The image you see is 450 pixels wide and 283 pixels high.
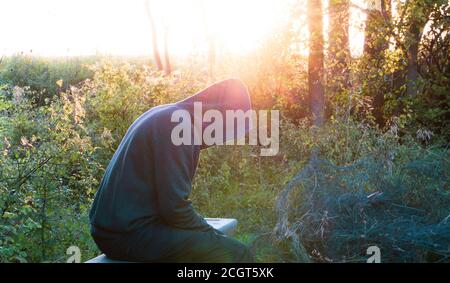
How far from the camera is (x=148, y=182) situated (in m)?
3.41

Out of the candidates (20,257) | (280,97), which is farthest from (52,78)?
(20,257)

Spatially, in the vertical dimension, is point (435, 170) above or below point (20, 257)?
above

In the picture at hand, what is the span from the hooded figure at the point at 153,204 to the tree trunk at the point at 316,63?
17.7 feet

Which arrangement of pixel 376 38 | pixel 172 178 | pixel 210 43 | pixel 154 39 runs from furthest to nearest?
pixel 154 39 < pixel 210 43 < pixel 376 38 < pixel 172 178

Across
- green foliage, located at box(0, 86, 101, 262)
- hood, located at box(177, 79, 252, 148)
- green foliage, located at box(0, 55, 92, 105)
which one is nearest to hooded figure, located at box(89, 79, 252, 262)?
hood, located at box(177, 79, 252, 148)

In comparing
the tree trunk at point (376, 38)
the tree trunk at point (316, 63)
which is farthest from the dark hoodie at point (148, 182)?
the tree trunk at point (376, 38)

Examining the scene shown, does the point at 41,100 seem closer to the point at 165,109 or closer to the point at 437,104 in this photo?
the point at 437,104

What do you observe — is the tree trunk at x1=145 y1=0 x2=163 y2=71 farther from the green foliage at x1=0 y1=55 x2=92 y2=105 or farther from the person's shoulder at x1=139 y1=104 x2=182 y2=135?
the person's shoulder at x1=139 y1=104 x2=182 y2=135

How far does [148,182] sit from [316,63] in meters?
6.26

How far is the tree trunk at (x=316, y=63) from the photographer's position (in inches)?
352

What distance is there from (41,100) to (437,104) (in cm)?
727

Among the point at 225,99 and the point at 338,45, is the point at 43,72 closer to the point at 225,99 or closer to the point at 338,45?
the point at 338,45

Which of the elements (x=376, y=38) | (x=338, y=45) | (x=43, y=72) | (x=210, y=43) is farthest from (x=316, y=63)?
(x=43, y=72)
